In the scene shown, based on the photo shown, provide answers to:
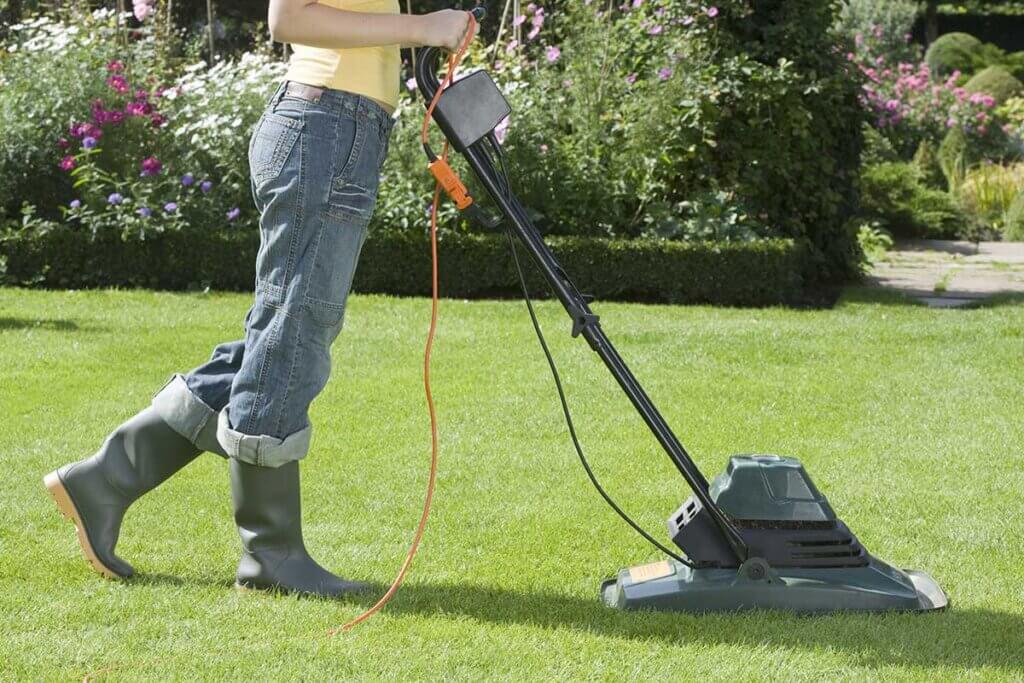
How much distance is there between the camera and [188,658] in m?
2.82

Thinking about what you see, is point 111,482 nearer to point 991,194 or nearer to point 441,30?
point 441,30

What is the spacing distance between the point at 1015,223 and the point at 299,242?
32.6 ft

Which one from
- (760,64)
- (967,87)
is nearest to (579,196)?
(760,64)

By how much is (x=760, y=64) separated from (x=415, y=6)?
8.36 m

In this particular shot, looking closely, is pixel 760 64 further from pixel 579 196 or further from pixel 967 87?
pixel 967 87

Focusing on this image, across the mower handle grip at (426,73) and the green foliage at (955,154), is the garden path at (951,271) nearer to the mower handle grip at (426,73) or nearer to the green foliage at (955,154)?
the green foliage at (955,154)

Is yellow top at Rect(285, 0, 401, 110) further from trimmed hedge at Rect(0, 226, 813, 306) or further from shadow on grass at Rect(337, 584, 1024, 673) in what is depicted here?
trimmed hedge at Rect(0, 226, 813, 306)

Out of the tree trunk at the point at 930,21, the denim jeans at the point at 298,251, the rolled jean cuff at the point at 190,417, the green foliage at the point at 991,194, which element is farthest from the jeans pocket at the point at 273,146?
the tree trunk at the point at 930,21

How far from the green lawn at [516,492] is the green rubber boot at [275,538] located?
0.25 ft

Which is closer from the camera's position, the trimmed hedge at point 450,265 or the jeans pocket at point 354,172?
the jeans pocket at point 354,172

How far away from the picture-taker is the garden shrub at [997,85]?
655 inches

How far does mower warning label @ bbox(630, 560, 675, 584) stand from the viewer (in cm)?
317

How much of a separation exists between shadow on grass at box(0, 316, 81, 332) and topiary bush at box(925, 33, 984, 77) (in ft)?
51.1

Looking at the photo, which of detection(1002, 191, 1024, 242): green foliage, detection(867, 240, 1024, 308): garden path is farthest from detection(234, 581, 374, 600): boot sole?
detection(1002, 191, 1024, 242): green foliage
